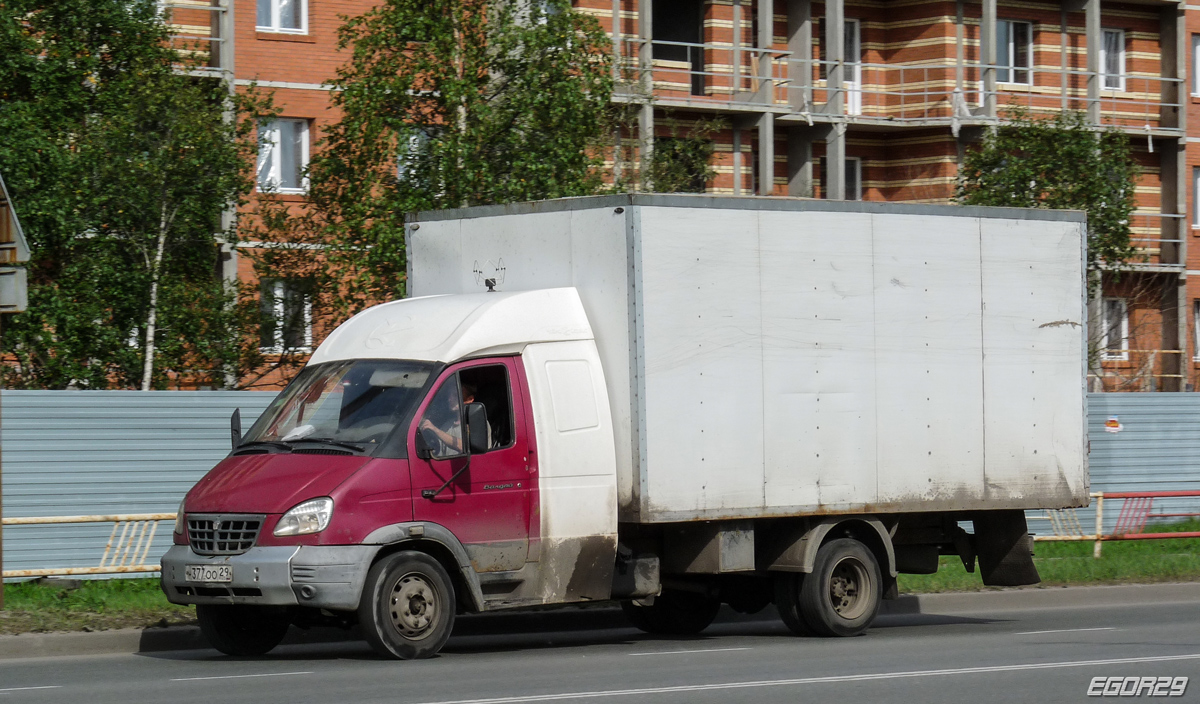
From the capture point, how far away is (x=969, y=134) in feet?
134

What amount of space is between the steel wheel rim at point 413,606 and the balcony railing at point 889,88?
2385 cm

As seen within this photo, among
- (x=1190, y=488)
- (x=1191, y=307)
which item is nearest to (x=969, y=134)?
(x=1191, y=307)

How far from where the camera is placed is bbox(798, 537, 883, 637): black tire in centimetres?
1361

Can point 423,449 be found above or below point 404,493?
above

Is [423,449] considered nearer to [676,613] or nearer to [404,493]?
[404,493]

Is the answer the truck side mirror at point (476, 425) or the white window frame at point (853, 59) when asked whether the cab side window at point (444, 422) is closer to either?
the truck side mirror at point (476, 425)

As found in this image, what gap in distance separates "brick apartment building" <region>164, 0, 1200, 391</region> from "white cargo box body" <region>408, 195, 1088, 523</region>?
18.9 metres

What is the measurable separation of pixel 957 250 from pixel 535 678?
553cm

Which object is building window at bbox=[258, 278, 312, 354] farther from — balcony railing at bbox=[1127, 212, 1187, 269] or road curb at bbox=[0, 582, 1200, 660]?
balcony railing at bbox=[1127, 212, 1187, 269]

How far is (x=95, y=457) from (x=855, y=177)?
26.5 m

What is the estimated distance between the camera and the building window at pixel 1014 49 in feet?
141

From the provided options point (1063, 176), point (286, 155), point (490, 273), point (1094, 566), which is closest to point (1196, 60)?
point (1063, 176)

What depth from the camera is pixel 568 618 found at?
14875 millimetres

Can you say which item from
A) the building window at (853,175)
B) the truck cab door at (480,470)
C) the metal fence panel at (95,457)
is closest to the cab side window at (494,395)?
the truck cab door at (480,470)
